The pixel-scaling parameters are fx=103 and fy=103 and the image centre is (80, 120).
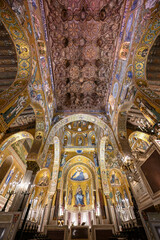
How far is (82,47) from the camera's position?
8.93 m

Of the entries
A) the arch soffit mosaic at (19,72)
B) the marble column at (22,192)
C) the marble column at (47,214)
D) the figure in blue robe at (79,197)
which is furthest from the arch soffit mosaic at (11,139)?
the figure in blue robe at (79,197)

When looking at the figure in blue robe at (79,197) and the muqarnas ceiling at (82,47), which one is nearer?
the muqarnas ceiling at (82,47)

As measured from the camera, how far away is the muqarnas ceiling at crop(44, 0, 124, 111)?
7.29 metres

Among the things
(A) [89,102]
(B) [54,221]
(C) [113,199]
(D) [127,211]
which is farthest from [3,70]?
(C) [113,199]

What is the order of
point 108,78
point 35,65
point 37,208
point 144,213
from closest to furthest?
point 144,213 < point 35,65 < point 37,208 < point 108,78

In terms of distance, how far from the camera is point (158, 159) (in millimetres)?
4805

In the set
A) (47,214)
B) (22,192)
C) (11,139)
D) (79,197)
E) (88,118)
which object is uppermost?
(88,118)

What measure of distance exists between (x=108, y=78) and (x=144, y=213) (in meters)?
9.80

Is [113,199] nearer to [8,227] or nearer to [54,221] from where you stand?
[54,221]

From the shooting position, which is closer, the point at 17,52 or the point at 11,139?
the point at 17,52

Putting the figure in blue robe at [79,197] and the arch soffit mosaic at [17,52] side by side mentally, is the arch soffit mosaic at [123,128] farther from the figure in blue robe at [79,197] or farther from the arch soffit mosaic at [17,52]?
the figure in blue robe at [79,197]

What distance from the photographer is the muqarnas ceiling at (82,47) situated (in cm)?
729

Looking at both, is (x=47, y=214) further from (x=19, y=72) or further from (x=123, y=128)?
(x=19, y=72)

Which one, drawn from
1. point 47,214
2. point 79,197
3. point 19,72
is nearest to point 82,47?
point 19,72
